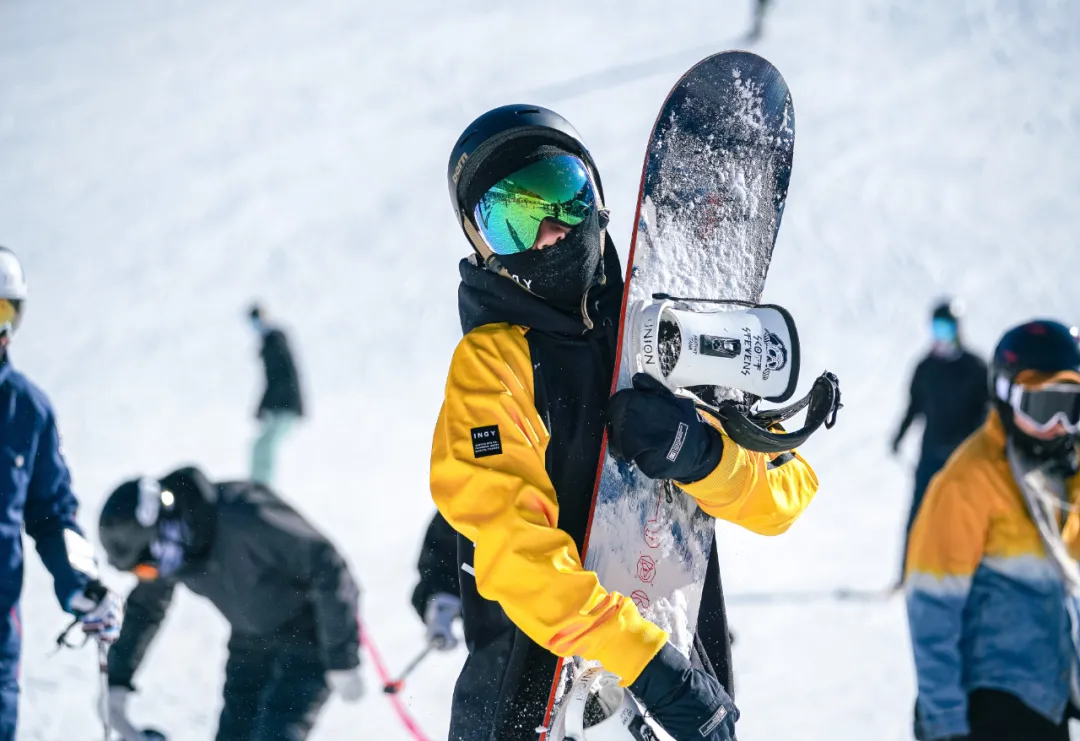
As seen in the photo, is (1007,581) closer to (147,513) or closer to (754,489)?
(754,489)

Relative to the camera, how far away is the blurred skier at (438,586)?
386 centimetres

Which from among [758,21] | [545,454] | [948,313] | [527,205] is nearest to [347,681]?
[545,454]

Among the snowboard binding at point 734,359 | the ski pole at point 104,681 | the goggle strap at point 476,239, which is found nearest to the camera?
the snowboard binding at point 734,359

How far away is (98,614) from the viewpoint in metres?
3.42

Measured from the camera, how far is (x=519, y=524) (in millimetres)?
2070

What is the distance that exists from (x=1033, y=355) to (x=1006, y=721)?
1.05 m

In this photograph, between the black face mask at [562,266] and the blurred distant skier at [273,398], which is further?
the blurred distant skier at [273,398]

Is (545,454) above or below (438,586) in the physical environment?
above

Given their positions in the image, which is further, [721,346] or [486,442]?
[721,346]

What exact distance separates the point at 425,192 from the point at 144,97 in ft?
20.9

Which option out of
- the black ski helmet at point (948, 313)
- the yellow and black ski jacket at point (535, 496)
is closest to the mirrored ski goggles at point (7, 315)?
the yellow and black ski jacket at point (535, 496)

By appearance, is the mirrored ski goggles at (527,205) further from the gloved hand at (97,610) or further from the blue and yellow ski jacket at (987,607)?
the gloved hand at (97,610)

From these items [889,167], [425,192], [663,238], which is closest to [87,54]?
[425,192]

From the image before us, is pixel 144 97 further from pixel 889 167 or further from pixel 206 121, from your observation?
A: pixel 889 167
